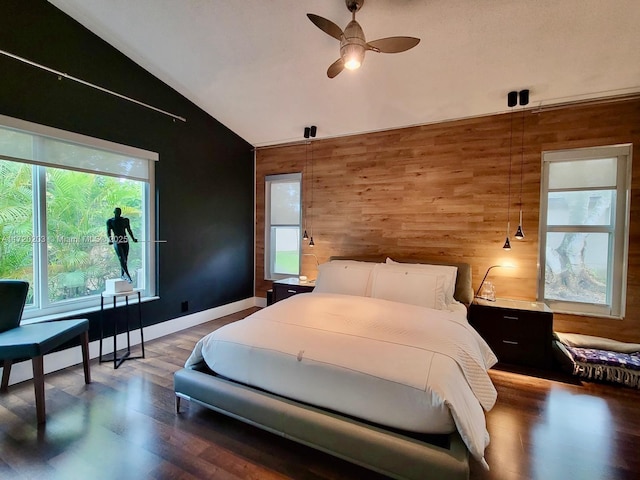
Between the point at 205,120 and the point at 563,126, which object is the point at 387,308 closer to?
the point at 563,126

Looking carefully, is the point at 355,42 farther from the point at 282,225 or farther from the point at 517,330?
the point at 282,225

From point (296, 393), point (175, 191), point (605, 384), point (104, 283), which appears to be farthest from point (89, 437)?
point (605, 384)

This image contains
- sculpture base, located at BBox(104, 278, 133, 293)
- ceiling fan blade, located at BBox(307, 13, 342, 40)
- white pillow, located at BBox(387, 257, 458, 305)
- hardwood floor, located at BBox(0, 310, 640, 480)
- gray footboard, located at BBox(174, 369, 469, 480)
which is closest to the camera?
gray footboard, located at BBox(174, 369, 469, 480)

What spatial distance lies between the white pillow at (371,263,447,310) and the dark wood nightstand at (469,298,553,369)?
0.53 m

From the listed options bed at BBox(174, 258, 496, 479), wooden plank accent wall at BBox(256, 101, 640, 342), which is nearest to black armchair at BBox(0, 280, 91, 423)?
bed at BBox(174, 258, 496, 479)

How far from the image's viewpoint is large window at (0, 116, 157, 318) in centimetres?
249

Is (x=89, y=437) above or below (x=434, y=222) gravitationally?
below

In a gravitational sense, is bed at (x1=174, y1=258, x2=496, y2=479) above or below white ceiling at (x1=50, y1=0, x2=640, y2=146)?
below

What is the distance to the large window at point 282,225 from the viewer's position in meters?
4.70

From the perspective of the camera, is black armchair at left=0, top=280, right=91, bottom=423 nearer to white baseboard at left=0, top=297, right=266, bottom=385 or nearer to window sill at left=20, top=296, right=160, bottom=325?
white baseboard at left=0, top=297, right=266, bottom=385

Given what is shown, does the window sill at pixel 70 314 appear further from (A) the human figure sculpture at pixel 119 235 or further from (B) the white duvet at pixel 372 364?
(B) the white duvet at pixel 372 364

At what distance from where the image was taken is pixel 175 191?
147 inches

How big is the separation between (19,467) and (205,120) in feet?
12.5

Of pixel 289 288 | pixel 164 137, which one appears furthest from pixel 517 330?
pixel 164 137
